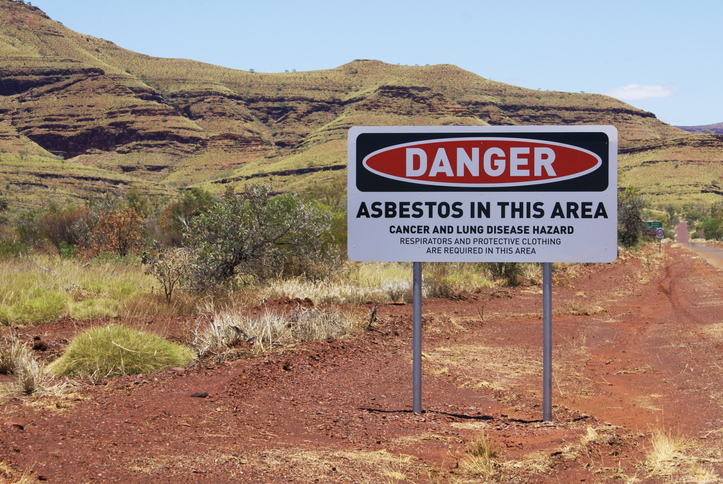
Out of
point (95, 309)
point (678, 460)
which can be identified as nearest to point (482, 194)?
point (678, 460)

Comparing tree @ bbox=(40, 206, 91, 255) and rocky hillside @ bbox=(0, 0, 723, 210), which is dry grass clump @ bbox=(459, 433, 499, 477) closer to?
tree @ bbox=(40, 206, 91, 255)

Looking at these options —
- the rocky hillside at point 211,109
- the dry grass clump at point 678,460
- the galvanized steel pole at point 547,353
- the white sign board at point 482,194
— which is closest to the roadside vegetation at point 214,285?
the white sign board at point 482,194

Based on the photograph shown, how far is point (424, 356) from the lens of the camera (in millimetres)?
8328

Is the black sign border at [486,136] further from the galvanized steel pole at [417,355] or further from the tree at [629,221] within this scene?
the tree at [629,221]

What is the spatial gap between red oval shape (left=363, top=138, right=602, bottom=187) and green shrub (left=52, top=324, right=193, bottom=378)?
317 centimetres

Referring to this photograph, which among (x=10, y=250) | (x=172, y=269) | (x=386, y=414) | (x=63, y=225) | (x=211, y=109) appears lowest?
(x=386, y=414)

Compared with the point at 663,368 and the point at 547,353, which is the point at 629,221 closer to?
the point at 663,368

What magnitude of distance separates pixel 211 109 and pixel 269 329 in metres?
125

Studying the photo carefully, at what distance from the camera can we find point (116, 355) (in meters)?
6.59

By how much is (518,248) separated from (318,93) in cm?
13477

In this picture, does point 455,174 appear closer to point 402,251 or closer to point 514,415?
point 402,251

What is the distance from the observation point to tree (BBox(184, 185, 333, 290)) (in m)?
12.2

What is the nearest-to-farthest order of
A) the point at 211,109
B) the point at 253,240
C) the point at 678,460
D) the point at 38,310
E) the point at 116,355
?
1. the point at 678,460
2. the point at 116,355
3. the point at 38,310
4. the point at 253,240
5. the point at 211,109

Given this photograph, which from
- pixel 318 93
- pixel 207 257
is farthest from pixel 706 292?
pixel 318 93
